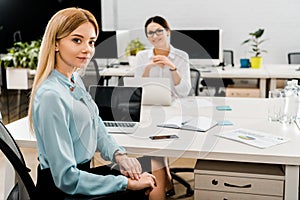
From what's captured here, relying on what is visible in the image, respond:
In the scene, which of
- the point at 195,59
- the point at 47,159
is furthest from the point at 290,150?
the point at 195,59

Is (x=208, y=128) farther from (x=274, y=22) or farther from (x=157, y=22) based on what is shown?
(x=274, y=22)

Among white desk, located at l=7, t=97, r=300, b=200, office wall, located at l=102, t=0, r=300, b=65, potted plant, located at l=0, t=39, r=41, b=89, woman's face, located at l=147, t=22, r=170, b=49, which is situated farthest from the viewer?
office wall, located at l=102, t=0, r=300, b=65

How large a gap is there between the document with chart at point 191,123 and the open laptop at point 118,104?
0.16 meters

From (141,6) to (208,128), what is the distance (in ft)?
13.7

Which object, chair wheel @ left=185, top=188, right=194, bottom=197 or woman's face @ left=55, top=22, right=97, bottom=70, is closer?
woman's face @ left=55, top=22, right=97, bottom=70

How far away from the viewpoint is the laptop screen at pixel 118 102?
7.78 ft

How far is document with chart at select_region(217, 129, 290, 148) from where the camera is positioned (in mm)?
1995

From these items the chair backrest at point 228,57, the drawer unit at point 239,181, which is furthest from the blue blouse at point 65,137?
the chair backrest at point 228,57

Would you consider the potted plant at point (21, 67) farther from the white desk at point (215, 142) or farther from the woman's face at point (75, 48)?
the woman's face at point (75, 48)

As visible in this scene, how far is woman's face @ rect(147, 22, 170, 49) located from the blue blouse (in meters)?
1.64

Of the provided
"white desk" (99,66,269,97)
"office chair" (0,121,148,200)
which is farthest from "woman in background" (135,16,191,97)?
"office chair" (0,121,148,200)

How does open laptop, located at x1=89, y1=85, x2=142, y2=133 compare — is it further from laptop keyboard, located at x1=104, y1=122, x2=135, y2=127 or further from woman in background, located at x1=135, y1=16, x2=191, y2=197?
woman in background, located at x1=135, y1=16, x2=191, y2=197

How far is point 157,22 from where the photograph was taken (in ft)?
10.7

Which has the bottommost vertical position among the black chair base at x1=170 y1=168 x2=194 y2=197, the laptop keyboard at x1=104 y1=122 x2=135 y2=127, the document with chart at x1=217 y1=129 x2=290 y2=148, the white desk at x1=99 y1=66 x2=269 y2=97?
the black chair base at x1=170 y1=168 x2=194 y2=197
